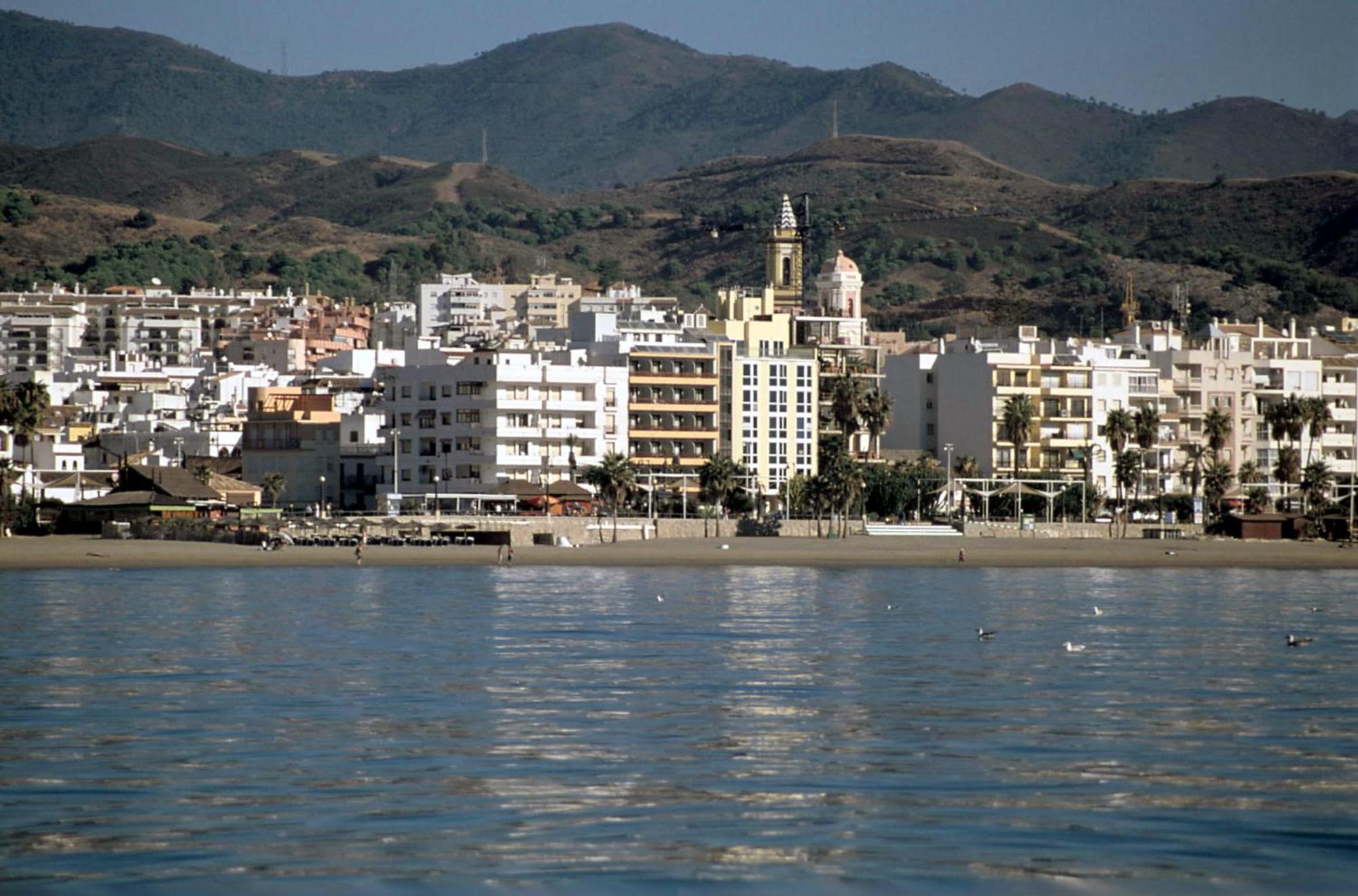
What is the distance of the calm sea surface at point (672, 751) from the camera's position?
2355 cm

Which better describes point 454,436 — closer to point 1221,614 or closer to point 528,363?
point 528,363

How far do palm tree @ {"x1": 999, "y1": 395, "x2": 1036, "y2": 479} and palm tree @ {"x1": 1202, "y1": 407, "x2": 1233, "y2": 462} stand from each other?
10384mm

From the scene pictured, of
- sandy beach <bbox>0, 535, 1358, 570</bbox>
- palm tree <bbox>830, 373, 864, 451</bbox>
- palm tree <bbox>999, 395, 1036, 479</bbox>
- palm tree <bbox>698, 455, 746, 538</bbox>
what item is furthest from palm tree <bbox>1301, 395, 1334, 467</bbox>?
palm tree <bbox>698, 455, 746, 538</bbox>

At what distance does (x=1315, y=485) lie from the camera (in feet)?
399

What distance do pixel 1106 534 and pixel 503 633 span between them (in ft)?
224

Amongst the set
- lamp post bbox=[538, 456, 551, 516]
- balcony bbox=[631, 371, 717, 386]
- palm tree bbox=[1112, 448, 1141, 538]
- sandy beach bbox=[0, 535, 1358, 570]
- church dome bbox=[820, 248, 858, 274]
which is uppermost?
church dome bbox=[820, 248, 858, 274]

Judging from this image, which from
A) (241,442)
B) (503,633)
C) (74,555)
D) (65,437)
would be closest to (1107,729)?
(503,633)

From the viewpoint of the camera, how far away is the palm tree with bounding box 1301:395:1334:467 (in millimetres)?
129250

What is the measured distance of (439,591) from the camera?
70812 mm

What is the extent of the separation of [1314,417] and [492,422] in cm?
4975

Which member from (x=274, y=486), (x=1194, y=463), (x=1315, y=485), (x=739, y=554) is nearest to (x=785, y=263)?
(x=1194, y=463)

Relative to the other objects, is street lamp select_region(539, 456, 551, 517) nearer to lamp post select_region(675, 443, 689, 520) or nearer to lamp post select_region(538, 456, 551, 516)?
lamp post select_region(538, 456, 551, 516)

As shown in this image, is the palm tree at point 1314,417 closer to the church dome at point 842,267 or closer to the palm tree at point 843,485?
the church dome at point 842,267

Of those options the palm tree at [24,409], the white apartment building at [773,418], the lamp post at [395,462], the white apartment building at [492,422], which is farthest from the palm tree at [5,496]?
the white apartment building at [773,418]
